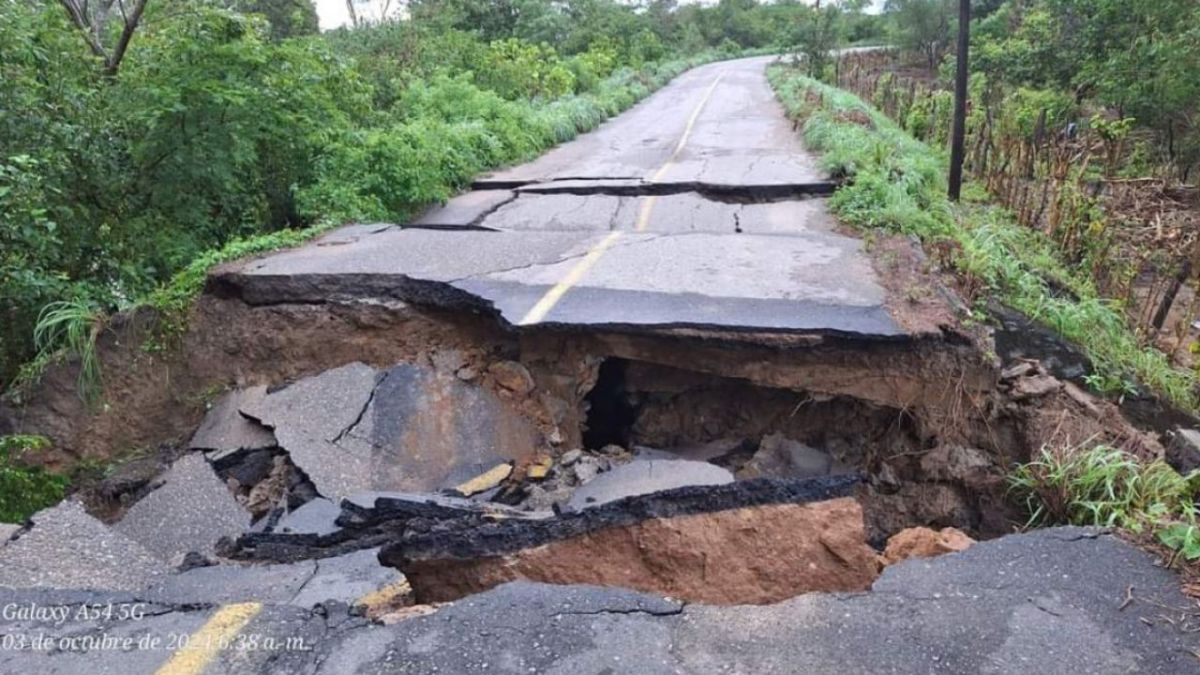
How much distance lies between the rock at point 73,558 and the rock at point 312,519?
699mm

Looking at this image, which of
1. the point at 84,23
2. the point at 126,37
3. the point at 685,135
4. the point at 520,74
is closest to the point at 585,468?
the point at 126,37

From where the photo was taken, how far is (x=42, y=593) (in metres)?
3.31

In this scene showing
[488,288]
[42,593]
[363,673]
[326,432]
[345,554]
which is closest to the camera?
[363,673]

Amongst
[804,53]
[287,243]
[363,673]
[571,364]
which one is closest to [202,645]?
[363,673]

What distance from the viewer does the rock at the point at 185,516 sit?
4770 mm

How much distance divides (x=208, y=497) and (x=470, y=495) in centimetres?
165

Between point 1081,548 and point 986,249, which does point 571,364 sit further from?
point 986,249

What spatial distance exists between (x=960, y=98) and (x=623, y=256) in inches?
266

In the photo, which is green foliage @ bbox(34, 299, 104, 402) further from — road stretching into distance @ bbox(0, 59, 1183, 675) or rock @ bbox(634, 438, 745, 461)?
rock @ bbox(634, 438, 745, 461)

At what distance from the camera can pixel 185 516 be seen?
4.94 m

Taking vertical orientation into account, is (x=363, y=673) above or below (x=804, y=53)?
below

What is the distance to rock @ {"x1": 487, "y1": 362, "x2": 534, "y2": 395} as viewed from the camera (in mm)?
5953


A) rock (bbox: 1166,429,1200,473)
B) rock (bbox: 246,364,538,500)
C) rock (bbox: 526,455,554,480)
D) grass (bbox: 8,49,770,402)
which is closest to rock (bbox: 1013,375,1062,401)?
rock (bbox: 1166,429,1200,473)

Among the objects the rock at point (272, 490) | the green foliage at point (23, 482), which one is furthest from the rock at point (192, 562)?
the green foliage at point (23, 482)
